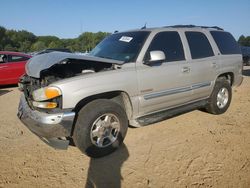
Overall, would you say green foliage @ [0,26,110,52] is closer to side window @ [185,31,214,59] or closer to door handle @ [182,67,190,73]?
side window @ [185,31,214,59]

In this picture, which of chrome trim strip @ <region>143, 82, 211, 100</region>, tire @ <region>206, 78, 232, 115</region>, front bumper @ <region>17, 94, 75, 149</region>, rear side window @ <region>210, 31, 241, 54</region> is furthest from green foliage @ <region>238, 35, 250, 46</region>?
front bumper @ <region>17, 94, 75, 149</region>

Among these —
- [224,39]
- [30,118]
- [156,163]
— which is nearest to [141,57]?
[156,163]

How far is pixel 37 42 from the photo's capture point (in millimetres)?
91812

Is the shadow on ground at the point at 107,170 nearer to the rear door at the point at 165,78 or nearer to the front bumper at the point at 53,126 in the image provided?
the front bumper at the point at 53,126

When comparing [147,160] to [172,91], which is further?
[172,91]

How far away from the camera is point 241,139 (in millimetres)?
4352

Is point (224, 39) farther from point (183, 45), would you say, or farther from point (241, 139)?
point (241, 139)

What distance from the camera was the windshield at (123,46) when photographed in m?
4.26

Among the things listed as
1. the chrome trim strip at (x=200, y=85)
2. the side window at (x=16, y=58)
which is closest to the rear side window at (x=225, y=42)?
the chrome trim strip at (x=200, y=85)

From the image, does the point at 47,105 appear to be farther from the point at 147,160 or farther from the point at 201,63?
the point at 201,63

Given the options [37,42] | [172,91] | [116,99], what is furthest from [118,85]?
[37,42]

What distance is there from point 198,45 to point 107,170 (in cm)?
317

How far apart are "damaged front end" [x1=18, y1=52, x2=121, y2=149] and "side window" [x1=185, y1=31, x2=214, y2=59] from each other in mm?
1792

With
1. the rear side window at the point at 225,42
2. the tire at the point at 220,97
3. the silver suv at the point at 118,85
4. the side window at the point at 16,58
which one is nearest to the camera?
the silver suv at the point at 118,85
